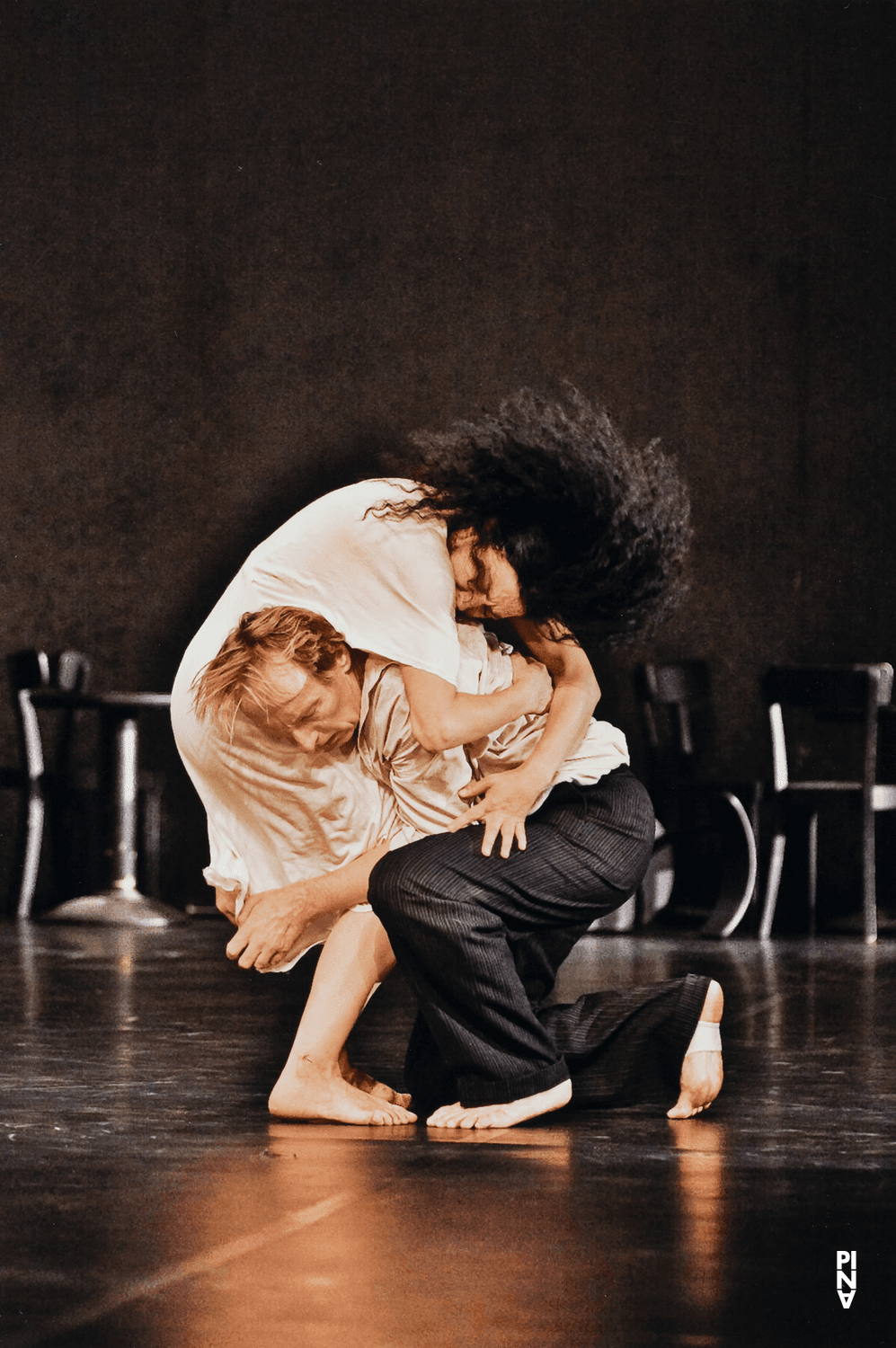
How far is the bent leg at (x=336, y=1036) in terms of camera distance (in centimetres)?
225

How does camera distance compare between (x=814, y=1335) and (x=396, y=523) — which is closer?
(x=814, y=1335)

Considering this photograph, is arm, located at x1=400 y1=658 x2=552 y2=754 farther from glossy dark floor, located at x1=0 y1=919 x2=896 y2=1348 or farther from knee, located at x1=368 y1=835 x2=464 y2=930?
glossy dark floor, located at x1=0 y1=919 x2=896 y2=1348

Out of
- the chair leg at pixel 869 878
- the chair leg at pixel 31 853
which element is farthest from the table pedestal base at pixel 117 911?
the chair leg at pixel 869 878

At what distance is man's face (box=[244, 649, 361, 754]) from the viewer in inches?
89.7

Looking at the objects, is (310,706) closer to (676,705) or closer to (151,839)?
(676,705)

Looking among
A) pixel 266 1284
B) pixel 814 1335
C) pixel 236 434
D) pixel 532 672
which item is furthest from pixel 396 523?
pixel 236 434

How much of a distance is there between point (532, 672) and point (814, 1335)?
1.12 m

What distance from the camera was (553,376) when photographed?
6.31 metres

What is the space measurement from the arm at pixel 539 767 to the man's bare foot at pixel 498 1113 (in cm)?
32

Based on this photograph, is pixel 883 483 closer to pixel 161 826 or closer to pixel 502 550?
pixel 161 826

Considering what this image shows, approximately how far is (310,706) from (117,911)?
3.26 meters

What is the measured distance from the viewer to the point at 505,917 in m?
2.23

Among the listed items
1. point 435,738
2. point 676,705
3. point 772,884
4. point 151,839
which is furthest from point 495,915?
point 151,839

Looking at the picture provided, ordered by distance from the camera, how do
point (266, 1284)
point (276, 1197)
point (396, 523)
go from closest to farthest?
point (266, 1284) → point (276, 1197) → point (396, 523)
